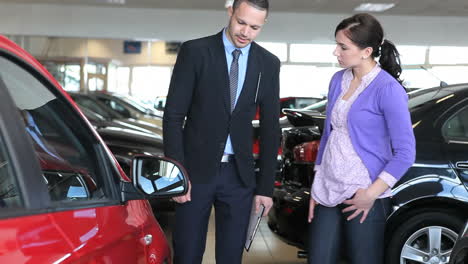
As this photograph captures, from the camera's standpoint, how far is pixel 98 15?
1947 centimetres

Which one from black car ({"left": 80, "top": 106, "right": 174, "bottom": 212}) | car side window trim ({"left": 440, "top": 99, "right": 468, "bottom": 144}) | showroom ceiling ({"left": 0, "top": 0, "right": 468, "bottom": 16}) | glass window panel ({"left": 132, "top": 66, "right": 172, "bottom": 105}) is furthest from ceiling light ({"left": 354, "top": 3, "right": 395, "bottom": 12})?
car side window trim ({"left": 440, "top": 99, "right": 468, "bottom": 144})

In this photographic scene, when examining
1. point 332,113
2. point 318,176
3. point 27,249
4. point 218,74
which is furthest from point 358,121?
point 27,249

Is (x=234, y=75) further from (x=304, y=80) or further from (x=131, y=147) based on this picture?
(x=304, y=80)

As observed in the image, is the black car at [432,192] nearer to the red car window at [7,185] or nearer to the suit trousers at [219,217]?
the suit trousers at [219,217]

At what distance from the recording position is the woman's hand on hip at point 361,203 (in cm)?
275

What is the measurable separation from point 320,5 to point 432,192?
48.7 ft

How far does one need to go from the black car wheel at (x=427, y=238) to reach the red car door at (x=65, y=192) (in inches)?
88.1

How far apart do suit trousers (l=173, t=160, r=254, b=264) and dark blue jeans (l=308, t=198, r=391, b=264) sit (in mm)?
309

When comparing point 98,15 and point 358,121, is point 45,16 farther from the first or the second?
point 358,121

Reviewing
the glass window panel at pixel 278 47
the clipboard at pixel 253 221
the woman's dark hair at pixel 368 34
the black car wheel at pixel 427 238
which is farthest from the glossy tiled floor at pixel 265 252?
the glass window panel at pixel 278 47

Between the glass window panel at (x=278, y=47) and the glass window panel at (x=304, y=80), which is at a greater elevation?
the glass window panel at (x=278, y=47)

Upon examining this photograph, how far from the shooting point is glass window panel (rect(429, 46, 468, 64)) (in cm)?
2025

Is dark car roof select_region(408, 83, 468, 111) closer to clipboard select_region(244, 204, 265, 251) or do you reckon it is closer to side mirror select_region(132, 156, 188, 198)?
clipboard select_region(244, 204, 265, 251)

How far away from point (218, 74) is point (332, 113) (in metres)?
0.50
